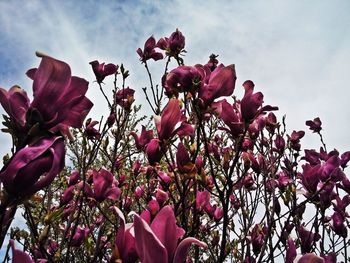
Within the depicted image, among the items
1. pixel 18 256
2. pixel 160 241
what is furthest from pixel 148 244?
pixel 18 256

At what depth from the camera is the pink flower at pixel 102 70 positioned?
3271 millimetres

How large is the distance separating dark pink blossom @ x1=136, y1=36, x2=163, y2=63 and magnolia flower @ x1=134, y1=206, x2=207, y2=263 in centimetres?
290

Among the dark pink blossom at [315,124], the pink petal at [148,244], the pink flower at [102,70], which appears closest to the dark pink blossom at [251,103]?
the pink petal at [148,244]

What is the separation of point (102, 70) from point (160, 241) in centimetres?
273

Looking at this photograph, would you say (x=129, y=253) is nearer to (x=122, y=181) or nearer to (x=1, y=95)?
(x=1, y=95)

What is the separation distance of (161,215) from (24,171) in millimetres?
274

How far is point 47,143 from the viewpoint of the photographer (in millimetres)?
752

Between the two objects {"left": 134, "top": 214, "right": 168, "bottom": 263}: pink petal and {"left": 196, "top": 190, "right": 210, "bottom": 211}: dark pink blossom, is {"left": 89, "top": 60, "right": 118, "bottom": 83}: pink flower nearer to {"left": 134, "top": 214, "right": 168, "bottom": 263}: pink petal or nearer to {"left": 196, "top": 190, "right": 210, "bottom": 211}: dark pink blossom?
{"left": 196, "top": 190, "right": 210, "bottom": 211}: dark pink blossom

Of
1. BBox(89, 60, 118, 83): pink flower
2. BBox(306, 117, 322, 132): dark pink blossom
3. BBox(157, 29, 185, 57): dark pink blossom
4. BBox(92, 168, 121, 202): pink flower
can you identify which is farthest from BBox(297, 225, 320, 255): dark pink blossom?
BBox(306, 117, 322, 132): dark pink blossom

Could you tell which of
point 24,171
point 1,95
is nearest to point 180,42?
point 1,95

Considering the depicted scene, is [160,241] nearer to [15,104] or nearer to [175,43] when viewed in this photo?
[15,104]

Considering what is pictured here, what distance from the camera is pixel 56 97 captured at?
2.89ft

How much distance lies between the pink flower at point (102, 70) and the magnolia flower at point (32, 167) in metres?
2.60

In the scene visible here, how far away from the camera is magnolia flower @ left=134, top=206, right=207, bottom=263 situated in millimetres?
672
